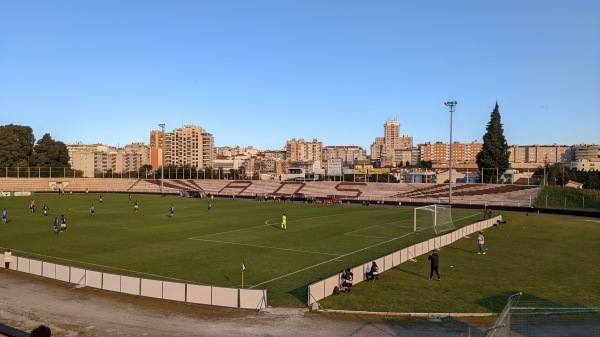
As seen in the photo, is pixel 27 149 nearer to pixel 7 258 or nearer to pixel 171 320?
pixel 7 258

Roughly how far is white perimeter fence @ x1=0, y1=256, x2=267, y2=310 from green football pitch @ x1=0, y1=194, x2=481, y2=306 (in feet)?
4.40

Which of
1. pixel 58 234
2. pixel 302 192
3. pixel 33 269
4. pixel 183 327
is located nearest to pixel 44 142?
pixel 302 192

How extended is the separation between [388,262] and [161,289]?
11971 millimetres

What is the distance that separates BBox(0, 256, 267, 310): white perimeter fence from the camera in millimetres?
17906

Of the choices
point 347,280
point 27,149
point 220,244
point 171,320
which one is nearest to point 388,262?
point 347,280

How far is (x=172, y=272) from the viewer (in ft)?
79.2

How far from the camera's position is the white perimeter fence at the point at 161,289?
17.9m

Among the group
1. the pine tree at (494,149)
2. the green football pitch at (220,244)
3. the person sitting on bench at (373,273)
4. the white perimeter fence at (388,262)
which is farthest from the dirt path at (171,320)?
the pine tree at (494,149)

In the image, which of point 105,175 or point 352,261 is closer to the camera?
point 352,261

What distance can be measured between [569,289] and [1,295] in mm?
25501

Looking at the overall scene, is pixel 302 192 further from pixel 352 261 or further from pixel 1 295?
pixel 1 295

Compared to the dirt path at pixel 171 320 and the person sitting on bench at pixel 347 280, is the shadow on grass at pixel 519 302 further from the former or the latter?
the person sitting on bench at pixel 347 280

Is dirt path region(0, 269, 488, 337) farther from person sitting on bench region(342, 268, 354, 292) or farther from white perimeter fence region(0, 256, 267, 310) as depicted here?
person sitting on bench region(342, 268, 354, 292)

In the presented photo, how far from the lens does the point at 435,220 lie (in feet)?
135
